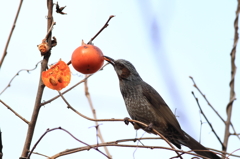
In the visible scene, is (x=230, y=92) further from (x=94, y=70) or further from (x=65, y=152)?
(x=65, y=152)

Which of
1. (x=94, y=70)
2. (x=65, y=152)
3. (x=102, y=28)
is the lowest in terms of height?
(x=65, y=152)

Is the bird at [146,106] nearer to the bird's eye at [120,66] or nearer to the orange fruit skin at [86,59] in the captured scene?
the bird's eye at [120,66]

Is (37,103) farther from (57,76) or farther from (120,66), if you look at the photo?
(120,66)

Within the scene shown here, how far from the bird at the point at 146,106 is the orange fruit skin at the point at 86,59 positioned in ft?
5.60

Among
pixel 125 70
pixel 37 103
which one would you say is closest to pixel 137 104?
pixel 125 70

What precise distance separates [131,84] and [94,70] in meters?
2.09

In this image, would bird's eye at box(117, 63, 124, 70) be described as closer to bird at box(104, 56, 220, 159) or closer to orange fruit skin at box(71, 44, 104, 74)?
bird at box(104, 56, 220, 159)

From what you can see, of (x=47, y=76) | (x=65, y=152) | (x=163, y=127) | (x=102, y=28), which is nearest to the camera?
(x=65, y=152)

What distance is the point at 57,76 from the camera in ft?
7.42

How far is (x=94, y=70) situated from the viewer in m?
2.56

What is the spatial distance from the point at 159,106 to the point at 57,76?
2.56 m

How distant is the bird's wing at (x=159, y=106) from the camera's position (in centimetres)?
439

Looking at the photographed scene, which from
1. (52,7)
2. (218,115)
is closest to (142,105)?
(218,115)

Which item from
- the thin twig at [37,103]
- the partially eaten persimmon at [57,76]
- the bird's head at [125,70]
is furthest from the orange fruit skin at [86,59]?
the bird's head at [125,70]
